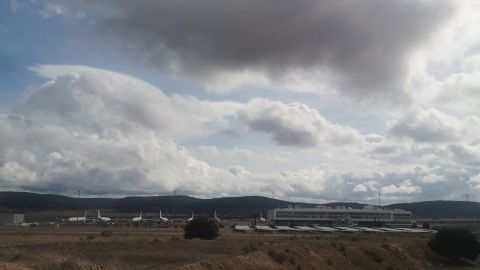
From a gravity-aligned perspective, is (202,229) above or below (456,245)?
above

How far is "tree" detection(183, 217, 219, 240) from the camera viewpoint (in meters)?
61.5

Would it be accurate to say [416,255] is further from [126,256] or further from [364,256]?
[126,256]

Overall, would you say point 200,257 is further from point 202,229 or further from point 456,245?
point 456,245

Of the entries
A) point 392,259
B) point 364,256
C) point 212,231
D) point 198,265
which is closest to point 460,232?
point 392,259

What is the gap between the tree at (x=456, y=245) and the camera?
5300 cm

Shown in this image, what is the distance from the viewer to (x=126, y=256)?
30.7 metres

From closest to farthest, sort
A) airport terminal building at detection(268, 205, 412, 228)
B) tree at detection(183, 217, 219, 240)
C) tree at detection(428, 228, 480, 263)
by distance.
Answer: tree at detection(428, 228, 480, 263) → tree at detection(183, 217, 219, 240) → airport terminal building at detection(268, 205, 412, 228)

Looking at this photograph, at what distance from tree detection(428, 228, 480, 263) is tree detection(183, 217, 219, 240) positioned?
32.4 m

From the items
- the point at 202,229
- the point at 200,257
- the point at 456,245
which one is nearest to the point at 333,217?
the point at 456,245

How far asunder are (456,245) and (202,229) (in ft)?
118

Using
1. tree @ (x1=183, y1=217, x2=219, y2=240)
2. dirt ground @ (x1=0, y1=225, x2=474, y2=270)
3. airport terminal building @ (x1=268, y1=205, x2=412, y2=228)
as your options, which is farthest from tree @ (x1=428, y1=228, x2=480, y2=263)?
airport terminal building @ (x1=268, y1=205, x2=412, y2=228)

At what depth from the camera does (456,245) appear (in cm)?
5366

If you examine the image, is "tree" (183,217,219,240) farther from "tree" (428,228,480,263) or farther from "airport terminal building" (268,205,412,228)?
"airport terminal building" (268,205,412,228)

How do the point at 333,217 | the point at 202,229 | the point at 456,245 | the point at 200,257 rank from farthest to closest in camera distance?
1. the point at 333,217
2. the point at 202,229
3. the point at 456,245
4. the point at 200,257
